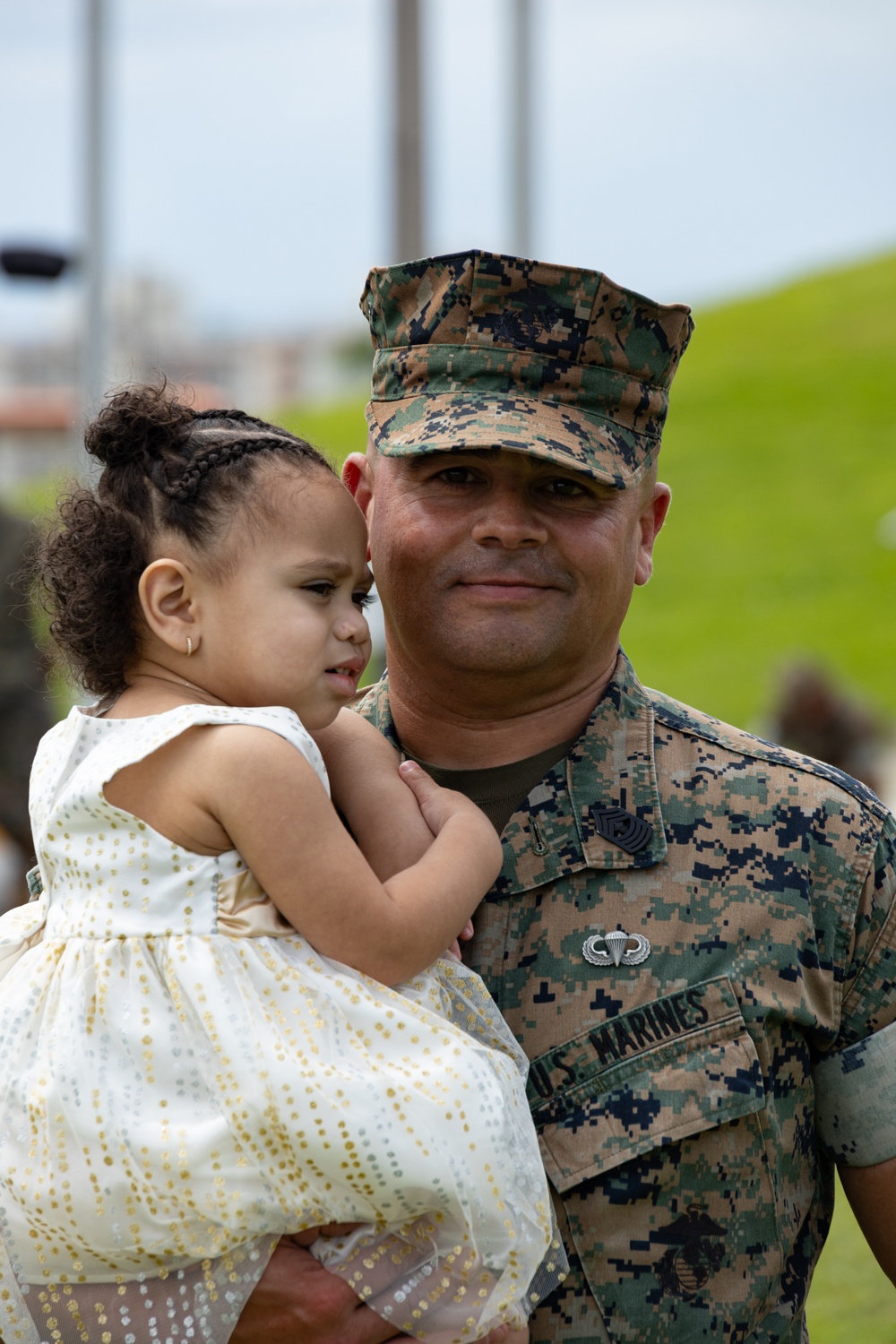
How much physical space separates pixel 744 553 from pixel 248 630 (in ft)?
69.5

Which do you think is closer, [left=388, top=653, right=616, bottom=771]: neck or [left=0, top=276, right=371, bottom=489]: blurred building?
[left=388, top=653, right=616, bottom=771]: neck

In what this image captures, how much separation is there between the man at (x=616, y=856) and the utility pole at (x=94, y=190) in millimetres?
4727

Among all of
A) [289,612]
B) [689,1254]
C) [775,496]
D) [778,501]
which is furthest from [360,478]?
[775,496]

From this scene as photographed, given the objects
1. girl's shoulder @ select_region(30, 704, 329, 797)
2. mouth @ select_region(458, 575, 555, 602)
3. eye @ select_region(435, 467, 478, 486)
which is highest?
eye @ select_region(435, 467, 478, 486)

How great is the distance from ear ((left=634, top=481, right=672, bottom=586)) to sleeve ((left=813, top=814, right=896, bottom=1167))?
0.63 meters

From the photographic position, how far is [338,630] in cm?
206

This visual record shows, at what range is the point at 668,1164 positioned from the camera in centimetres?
218

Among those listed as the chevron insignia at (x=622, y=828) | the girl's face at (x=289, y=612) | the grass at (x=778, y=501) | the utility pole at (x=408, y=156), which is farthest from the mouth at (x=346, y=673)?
the grass at (x=778, y=501)

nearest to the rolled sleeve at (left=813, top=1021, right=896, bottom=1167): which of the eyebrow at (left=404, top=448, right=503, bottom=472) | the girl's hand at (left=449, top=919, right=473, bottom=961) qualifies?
the girl's hand at (left=449, top=919, right=473, bottom=961)

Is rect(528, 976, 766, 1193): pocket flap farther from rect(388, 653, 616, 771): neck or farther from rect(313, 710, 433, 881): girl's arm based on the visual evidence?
rect(388, 653, 616, 771): neck

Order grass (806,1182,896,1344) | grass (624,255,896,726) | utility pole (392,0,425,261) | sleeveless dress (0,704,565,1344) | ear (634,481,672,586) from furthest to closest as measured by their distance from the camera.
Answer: grass (624,255,896,726), utility pole (392,0,425,261), grass (806,1182,896,1344), ear (634,481,672,586), sleeveless dress (0,704,565,1344)

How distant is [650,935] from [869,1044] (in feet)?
1.17

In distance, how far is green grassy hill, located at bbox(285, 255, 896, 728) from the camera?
18.6m

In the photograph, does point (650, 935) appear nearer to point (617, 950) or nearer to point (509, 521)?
point (617, 950)
